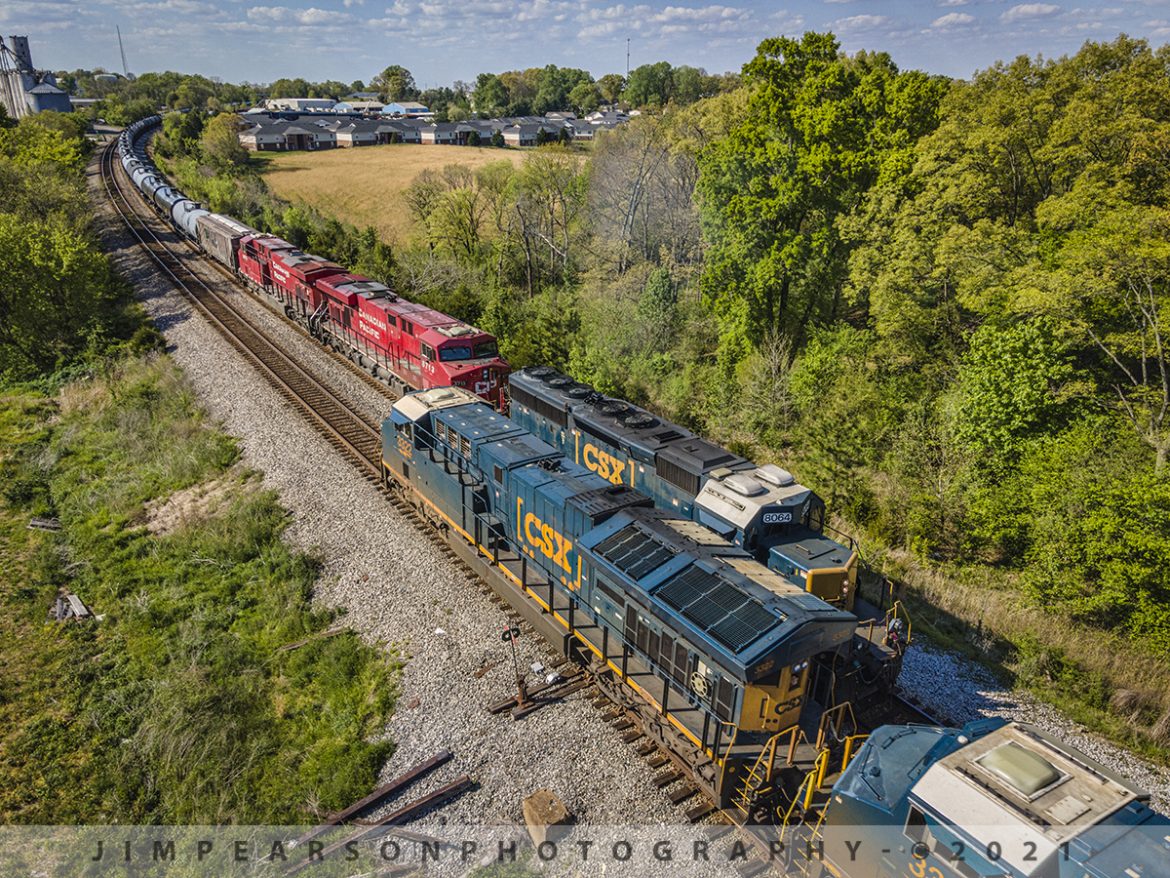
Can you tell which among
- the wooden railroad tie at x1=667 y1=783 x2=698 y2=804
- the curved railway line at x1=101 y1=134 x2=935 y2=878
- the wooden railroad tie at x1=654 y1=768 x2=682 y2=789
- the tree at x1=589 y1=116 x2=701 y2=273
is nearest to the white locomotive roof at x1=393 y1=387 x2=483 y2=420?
the curved railway line at x1=101 y1=134 x2=935 y2=878

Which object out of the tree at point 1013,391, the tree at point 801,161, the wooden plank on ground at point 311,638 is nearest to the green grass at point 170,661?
the wooden plank on ground at point 311,638

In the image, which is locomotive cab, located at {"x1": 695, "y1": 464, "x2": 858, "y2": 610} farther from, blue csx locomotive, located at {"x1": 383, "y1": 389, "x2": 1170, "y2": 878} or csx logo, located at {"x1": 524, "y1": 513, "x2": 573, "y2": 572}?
csx logo, located at {"x1": 524, "y1": 513, "x2": 573, "y2": 572}

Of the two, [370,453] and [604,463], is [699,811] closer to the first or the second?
[604,463]

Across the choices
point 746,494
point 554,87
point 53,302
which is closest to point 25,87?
point 554,87

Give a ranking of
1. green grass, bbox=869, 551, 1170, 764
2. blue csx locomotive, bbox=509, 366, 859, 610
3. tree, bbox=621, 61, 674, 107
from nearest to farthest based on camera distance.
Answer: green grass, bbox=869, 551, 1170, 764, blue csx locomotive, bbox=509, 366, 859, 610, tree, bbox=621, 61, 674, 107

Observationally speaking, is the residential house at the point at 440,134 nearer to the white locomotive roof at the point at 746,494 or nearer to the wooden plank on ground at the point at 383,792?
the white locomotive roof at the point at 746,494

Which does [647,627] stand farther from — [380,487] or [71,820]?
[380,487]

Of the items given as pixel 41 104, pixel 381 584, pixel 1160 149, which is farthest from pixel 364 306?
pixel 41 104
